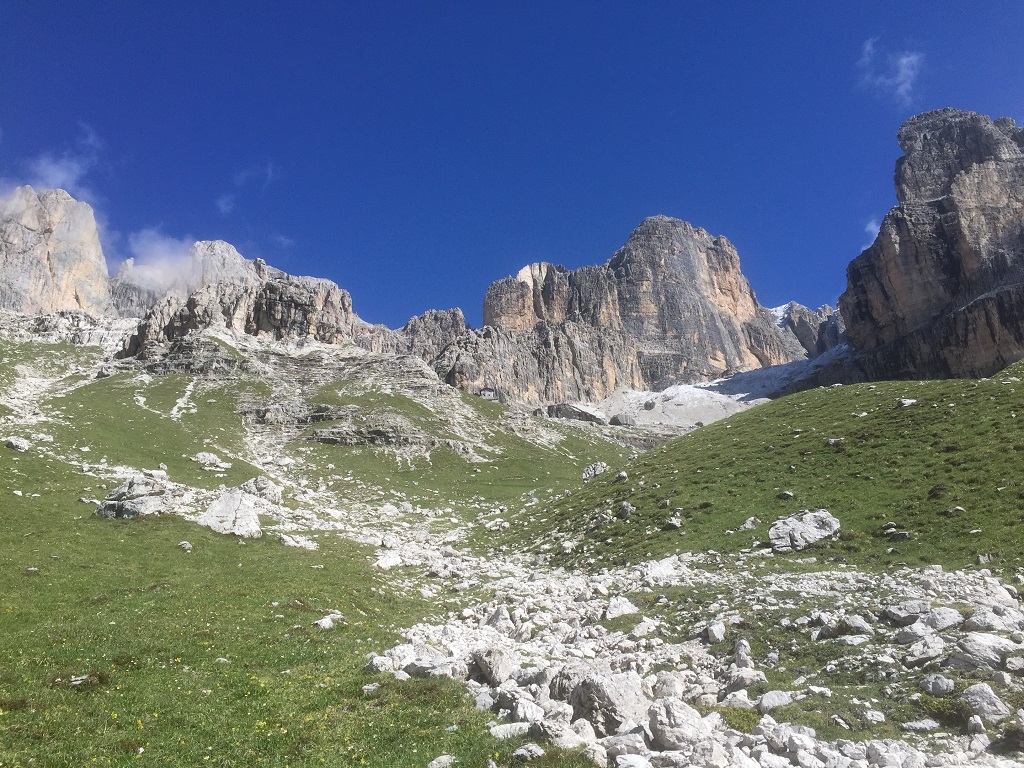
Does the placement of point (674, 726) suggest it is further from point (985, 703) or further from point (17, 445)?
point (17, 445)

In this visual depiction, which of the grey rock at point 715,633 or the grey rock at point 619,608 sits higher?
the grey rock at point 619,608

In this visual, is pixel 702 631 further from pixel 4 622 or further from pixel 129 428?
pixel 129 428

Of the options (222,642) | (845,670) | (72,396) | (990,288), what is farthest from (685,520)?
(990,288)

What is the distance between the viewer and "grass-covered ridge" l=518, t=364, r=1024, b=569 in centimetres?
2447

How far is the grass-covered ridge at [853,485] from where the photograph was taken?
24469 millimetres

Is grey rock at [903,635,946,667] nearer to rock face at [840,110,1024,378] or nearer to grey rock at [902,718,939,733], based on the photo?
grey rock at [902,718,939,733]

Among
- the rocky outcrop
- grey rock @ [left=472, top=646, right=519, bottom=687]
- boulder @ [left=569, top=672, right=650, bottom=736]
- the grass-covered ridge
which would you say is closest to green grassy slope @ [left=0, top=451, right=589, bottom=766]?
grey rock @ [left=472, top=646, right=519, bottom=687]

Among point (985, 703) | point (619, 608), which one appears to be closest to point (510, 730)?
point (985, 703)

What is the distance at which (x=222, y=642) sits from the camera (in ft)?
61.9

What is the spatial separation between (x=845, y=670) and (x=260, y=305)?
637ft

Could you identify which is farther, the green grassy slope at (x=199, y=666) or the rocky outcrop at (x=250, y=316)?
the rocky outcrop at (x=250, y=316)

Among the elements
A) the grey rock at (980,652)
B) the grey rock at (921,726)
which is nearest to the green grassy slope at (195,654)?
the grey rock at (921,726)

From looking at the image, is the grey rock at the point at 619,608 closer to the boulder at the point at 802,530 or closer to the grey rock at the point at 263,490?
→ the boulder at the point at 802,530

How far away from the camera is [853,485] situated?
31391 mm
